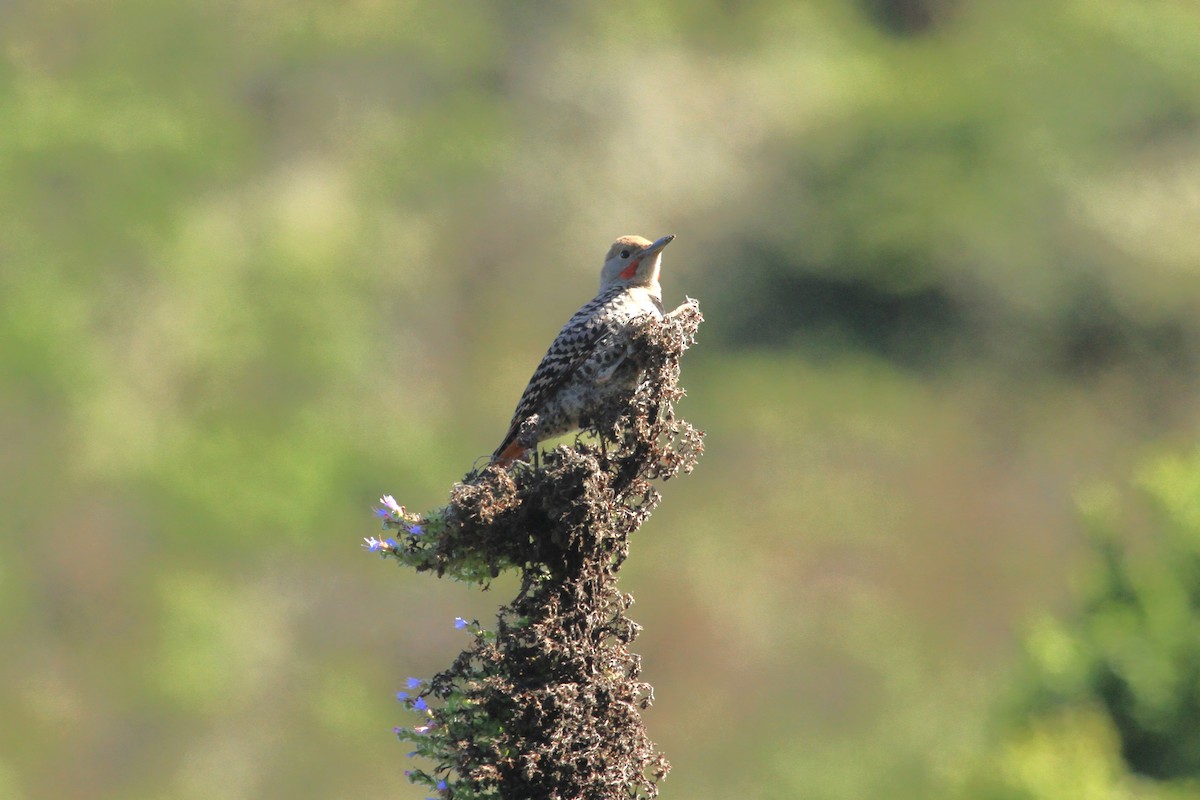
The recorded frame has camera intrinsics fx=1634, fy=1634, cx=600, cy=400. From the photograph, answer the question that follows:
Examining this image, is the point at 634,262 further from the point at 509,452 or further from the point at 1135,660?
the point at 1135,660

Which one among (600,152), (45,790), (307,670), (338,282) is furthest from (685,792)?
(600,152)

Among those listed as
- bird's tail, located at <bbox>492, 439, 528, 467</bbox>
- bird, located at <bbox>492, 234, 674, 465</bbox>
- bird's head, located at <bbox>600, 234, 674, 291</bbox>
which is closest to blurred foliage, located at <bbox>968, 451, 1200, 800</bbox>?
bird's head, located at <bbox>600, 234, 674, 291</bbox>

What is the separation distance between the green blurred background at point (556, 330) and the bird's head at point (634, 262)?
1449cm

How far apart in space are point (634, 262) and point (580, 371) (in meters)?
1.22

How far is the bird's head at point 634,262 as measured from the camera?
27.8 feet

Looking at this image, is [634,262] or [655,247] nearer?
[655,247]

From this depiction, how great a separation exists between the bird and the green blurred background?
15.0 m

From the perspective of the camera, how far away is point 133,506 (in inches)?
1209

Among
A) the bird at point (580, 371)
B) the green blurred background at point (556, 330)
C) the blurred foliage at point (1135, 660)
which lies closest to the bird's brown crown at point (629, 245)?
the bird at point (580, 371)

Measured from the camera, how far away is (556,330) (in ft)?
97.6

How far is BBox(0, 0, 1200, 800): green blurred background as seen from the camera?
2791cm

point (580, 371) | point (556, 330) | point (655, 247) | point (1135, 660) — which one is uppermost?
point (556, 330)

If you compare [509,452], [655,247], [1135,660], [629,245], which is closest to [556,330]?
[1135,660]

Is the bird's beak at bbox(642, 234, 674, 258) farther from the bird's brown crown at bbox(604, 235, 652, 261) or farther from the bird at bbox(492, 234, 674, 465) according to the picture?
the bird at bbox(492, 234, 674, 465)
